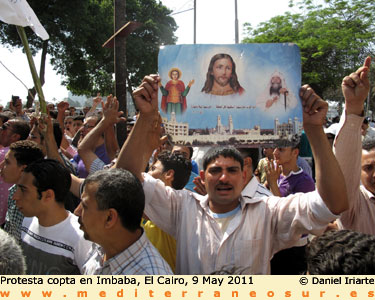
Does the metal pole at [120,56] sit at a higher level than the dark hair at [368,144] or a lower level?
higher

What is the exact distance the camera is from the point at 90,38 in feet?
69.2

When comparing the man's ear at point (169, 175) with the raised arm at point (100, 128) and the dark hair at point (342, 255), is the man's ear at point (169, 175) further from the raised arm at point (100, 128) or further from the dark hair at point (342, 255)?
the dark hair at point (342, 255)

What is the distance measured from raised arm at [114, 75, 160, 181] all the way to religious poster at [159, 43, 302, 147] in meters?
0.05

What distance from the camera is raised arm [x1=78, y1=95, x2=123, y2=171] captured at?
3.13 m

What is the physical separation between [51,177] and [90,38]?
66.1ft

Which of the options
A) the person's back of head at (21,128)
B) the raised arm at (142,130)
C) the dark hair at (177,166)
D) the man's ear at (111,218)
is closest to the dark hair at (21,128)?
the person's back of head at (21,128)

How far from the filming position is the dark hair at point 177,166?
313 cm

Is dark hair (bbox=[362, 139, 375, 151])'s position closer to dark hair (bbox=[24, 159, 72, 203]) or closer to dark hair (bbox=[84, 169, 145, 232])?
dark hair (bbox=[84, 169, 145, 232])

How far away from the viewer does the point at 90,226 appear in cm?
180

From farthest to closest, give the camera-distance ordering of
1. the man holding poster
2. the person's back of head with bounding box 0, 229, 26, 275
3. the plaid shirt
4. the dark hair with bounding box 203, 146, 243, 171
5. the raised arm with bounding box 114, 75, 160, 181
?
the plaid shirt, the dark hair with bounding box 203, 146, 243, 171, the raised arm with bounding box 114, 75, 160, 181, the man holding poster, the person's back of head with bounding box 0, 229, 26, 275

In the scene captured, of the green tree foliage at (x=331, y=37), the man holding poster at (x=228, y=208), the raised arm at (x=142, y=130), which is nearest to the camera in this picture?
the man holding poster at (x=228, y=208)

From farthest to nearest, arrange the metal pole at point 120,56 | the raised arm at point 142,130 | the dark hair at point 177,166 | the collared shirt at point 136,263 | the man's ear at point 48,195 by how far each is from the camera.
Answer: the metal pole at point 120,56 → the dark hair at point 177,166 → the man's ear at point 48,195 → the raised arm at point 142,130 → the collared shirt at point 136,263

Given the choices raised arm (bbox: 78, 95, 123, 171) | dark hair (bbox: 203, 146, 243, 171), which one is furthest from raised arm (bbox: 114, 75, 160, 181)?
raised arm (bbox: 78, 95, 123, 171)

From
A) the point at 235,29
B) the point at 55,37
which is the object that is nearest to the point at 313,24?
the point at 235,29
